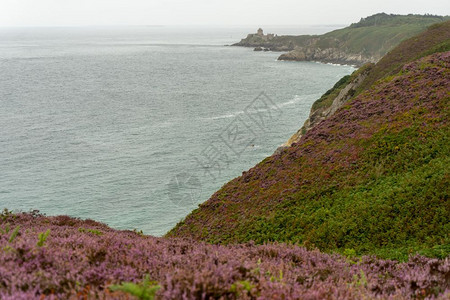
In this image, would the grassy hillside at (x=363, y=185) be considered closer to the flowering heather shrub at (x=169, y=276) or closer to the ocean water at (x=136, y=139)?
the flowering heather shrub at (x=169, y=276)

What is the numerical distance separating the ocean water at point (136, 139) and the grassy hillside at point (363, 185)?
15874 millimetres

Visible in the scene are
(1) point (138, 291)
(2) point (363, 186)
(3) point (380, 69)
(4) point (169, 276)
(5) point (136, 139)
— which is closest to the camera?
(1) point (138, 291)

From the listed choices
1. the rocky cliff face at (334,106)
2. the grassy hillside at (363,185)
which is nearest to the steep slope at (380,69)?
the rocky cliff face at (334,106)

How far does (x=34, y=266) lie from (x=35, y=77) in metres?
155

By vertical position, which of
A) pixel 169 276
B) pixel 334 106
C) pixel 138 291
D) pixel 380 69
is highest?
pixel 380 69

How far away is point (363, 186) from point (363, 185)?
0.17 m

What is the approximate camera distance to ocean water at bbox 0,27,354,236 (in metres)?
47.9

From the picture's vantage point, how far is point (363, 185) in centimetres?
2383

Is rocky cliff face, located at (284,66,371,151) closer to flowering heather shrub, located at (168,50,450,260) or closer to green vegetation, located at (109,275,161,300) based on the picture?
flowering heather shrub, located at (168,50,450,260)

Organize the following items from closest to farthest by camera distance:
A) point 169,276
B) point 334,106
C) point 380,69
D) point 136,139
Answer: point 169,276 → point 334,106 → point 380,69 → point 136,139

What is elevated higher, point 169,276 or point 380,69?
point 380,69

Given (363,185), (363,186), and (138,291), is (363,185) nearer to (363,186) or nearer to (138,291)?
(363,186)

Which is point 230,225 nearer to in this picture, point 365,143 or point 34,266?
point 365,143

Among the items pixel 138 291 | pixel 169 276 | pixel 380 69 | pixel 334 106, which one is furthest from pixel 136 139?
pixel 138 291
